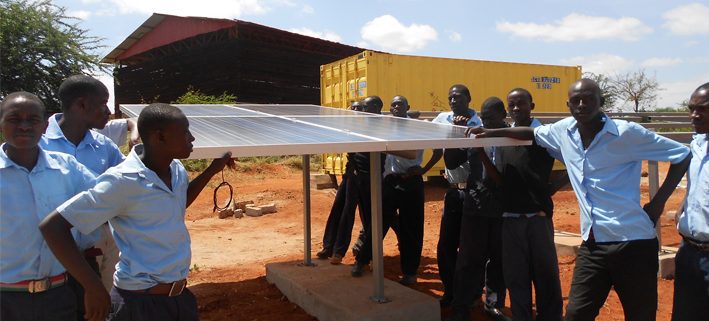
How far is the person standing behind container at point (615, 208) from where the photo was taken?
3.07 m

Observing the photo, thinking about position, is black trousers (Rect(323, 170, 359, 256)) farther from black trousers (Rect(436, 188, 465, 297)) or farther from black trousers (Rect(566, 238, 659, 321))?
black trousers (Rect(566, 238, 659, 321))

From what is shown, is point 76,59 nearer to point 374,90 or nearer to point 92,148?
point 374,90

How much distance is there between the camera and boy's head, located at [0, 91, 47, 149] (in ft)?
7.98

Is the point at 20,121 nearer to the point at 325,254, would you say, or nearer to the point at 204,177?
the point at 204,177

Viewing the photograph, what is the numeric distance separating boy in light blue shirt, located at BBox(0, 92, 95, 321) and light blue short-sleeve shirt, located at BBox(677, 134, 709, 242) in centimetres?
330

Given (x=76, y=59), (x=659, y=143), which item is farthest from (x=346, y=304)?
(x=76, y=59)

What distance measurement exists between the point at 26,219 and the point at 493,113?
10.2ft

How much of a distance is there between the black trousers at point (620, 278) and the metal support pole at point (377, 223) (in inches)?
60.4

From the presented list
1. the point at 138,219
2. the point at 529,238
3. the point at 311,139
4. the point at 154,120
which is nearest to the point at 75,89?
the point at 154,120

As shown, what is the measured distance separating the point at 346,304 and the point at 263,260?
115 inches

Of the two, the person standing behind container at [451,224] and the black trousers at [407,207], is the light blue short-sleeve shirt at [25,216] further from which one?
the black trousers at [407,207]

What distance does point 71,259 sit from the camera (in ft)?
7.19

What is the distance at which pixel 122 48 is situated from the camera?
25344mm

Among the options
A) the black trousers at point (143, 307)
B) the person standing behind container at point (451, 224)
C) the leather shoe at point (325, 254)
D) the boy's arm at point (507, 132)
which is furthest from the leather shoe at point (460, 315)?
the black trousers at point (143, 307)
